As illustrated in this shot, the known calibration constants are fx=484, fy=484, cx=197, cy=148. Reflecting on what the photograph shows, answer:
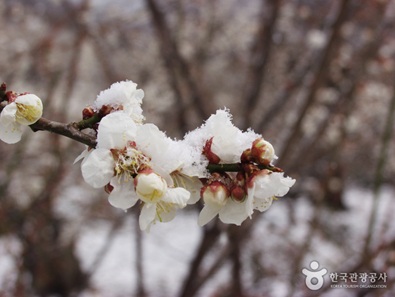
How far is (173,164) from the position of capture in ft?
2.25

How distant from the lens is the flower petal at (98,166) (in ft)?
2.19

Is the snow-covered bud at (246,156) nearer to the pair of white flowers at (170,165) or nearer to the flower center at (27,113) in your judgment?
the pair of white flowers at (170,165)

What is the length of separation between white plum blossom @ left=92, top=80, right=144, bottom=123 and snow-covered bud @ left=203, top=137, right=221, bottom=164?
0.39 ft

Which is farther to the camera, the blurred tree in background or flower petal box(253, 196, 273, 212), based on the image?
the blurred tree in background

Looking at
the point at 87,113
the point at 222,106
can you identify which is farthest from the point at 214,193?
the point at 222,106

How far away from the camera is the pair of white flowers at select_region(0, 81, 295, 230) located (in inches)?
26.5

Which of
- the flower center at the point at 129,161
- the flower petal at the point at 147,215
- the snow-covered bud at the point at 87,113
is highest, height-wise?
the snow-covered bud at the point at 87,113

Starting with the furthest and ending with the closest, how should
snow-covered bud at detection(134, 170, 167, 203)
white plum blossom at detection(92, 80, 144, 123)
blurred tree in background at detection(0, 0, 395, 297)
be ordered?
blurred tree in background at detection(0, 0, 395, 297), white plum blossom at detection(92, 80, 144, 123), snow-covered bud at detection(134, 170, 167, 203)

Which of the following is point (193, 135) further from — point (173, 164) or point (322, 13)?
point (322, 13)

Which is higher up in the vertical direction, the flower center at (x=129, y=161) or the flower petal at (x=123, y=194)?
the flower center at (x=129, y=161)

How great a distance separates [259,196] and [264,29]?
2.18 metres

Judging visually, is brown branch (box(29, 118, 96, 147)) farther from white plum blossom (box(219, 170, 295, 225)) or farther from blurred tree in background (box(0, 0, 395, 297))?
blurred tree in background (box(0, 0, 395, 297))

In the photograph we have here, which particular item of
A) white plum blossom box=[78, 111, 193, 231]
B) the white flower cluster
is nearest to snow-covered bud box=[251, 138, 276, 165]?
the white flower cluster

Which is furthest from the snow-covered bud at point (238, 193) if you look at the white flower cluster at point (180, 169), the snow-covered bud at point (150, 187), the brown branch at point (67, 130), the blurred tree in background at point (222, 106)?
the blurred tree in background at point (222, 106)
